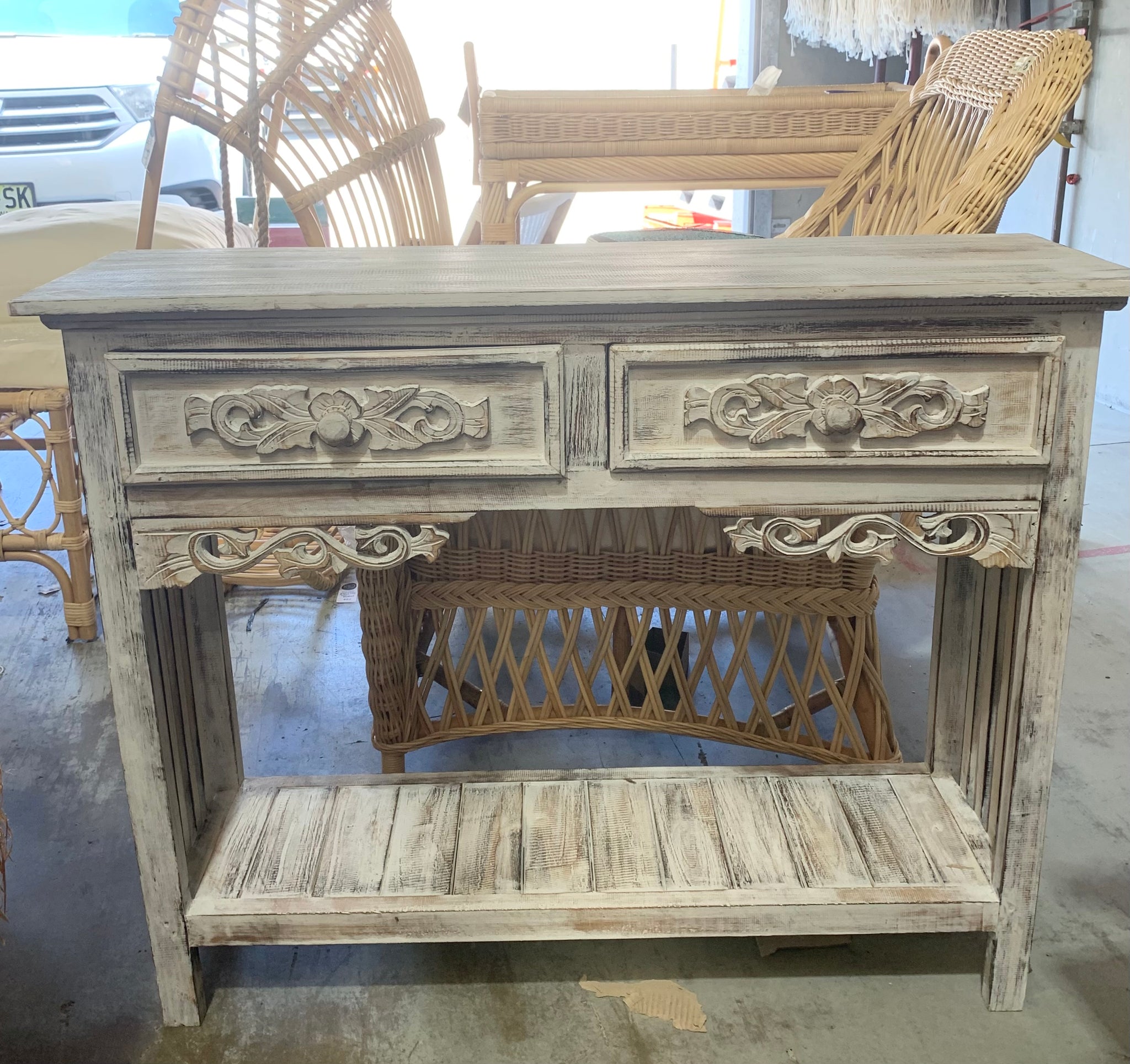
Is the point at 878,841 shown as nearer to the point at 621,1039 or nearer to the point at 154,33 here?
the point at 621,1039

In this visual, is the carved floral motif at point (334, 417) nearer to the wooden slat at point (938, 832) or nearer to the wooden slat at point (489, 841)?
the wooden slat at point (489, 841)

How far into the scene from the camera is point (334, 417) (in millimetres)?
832

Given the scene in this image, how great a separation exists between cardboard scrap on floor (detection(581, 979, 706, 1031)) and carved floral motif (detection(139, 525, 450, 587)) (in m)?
0.53

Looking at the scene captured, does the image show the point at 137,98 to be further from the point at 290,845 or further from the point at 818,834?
the point at 818,834

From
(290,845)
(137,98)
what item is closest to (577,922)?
(290,845)

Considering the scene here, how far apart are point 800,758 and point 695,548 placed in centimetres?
41

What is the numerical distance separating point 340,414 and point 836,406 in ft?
1.32

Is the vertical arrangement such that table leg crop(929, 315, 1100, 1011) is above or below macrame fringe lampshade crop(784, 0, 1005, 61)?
below

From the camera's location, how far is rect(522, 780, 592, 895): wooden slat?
1.05 meters

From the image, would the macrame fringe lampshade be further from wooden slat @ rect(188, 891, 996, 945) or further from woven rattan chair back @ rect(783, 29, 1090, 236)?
wooden slat @ rect(188, 891, 996, 945)

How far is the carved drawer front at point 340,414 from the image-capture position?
826mm

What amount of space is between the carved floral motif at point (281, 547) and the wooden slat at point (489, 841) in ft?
1.22

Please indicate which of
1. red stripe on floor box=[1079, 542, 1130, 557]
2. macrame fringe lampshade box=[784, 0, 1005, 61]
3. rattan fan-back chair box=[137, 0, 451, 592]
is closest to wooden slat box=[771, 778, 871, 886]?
rattan fan-back chair box=[137, 0, 451, 592]

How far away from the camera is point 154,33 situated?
3859mm
